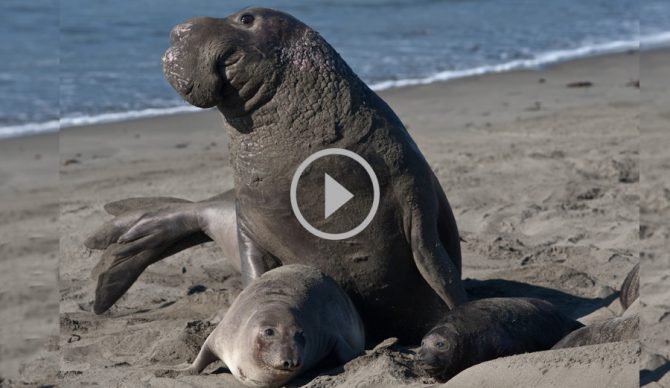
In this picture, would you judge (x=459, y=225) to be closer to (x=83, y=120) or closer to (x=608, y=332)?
(x=608, y=332)

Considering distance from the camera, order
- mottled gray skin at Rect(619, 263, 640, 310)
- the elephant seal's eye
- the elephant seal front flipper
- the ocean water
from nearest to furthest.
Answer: the elephant seal's eye → mottled gray skin at Rect(619, 263, 640, 310) → the elephant seal front flipper → the ocean water

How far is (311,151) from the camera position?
15.5 feet

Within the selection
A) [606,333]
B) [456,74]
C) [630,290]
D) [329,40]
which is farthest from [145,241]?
[329,40]

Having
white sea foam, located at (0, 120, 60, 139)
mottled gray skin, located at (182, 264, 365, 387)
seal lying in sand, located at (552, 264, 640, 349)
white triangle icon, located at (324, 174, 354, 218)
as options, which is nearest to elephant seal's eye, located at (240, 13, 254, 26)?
white triangle icon, located at (324, 174, 354, 218)

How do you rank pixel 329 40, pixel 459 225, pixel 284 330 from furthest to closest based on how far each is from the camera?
pixel 329 40
pixel 459 225
pixel 284 330

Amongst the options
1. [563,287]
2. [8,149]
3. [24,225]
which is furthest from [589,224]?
[8,149]

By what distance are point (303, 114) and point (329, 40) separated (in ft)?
36.5

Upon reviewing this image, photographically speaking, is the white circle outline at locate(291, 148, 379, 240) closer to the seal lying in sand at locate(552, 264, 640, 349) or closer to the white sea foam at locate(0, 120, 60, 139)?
the seal lying in sand at locate(552, 264, 640, 349)

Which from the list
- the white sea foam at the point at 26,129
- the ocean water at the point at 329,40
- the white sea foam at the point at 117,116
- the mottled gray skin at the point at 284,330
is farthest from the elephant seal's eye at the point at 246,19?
the white sea foam at the point at 117,116

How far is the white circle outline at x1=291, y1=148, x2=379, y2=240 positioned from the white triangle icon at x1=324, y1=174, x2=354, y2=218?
0.10 meters

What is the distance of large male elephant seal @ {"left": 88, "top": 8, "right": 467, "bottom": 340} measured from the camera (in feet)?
15.4

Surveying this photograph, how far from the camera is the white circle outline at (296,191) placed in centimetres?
471

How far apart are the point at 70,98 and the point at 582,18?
10.2 m

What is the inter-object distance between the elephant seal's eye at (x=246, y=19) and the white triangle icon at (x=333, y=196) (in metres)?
0.78
